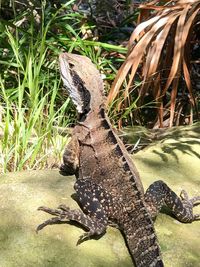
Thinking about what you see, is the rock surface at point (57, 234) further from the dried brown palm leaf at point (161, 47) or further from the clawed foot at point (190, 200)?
the dried brown palm leaf at point (161, 47)

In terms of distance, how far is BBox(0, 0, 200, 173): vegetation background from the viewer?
15.7ft

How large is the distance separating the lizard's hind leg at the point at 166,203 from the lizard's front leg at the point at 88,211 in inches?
12.0

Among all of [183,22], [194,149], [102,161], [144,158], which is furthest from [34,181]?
[183,22]

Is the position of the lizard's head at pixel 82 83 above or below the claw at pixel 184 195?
above

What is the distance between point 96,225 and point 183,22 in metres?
3.02

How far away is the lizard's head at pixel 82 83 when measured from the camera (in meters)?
4.18

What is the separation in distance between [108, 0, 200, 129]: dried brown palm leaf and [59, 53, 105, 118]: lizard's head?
50.3 inches

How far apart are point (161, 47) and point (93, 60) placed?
0.99 meters

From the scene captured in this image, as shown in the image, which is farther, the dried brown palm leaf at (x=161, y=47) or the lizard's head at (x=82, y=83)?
the dried brown palm leaf at (x=161, y=47)

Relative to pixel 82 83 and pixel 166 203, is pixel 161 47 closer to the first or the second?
pixel 82 83

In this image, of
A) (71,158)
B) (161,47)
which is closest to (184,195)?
(71,158)

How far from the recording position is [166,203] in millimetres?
3785

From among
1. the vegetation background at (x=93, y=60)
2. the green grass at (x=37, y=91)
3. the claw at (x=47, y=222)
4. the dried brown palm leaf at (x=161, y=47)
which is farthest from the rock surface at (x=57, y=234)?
the dried brown palm leaf at (x=161, y=47)

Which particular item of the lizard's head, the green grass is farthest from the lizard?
the green grass
